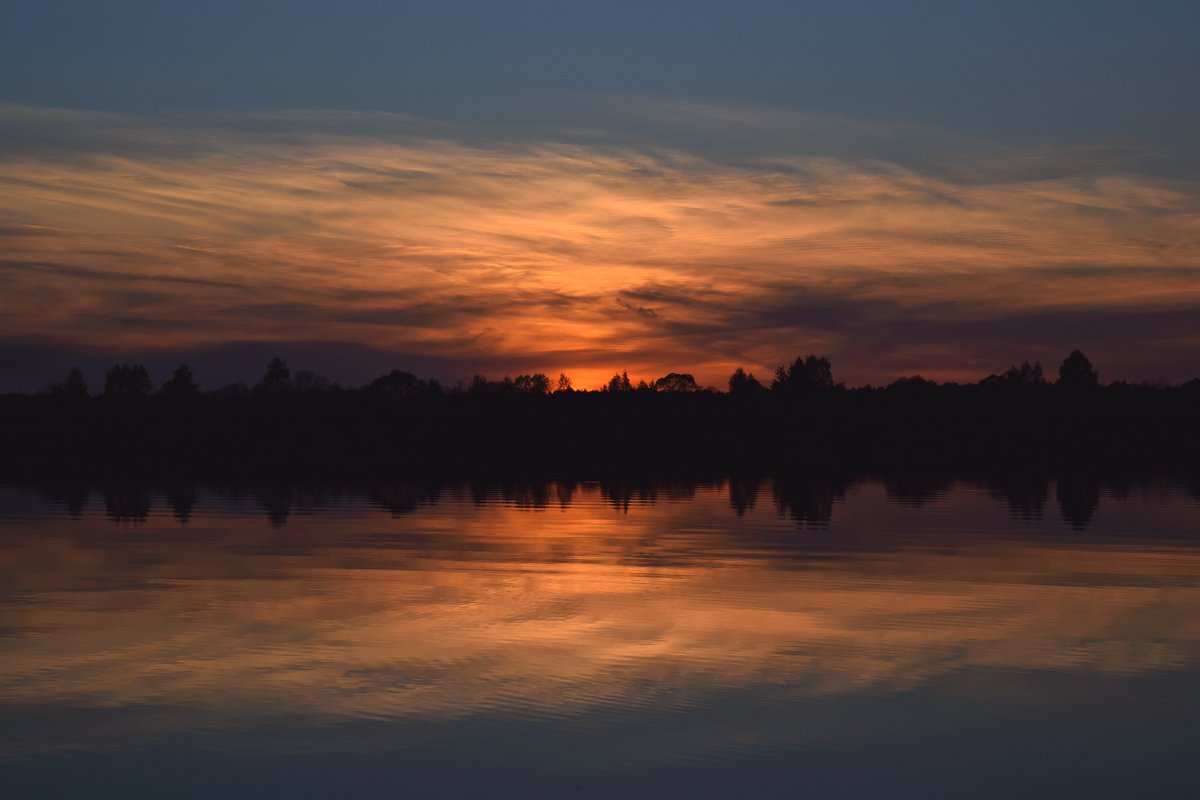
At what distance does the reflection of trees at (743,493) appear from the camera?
36.4m

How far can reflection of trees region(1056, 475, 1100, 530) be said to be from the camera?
31.7m

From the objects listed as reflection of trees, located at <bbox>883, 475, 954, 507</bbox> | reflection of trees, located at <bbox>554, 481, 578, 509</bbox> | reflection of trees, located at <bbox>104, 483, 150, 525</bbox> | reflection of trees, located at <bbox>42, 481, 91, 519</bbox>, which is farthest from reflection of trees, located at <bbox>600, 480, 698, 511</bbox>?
reflection of trees, located at <bbox>42, 481, 91, 519</bbox>

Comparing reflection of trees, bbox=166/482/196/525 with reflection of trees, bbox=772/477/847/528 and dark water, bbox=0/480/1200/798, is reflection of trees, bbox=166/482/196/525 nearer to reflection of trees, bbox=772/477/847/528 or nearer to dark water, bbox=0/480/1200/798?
dark water, bbox=0/480/1200/798

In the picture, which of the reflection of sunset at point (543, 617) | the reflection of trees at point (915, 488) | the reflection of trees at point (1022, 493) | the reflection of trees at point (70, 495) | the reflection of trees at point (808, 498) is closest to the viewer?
the reflection of sunset at point (543, 617)

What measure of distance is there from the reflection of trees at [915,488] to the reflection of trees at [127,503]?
840 inches

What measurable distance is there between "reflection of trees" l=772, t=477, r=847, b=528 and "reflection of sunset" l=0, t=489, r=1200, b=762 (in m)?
4.84

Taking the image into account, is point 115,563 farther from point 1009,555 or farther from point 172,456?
point 172,456

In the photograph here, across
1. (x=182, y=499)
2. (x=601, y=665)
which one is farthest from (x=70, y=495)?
(x=601, y=665)

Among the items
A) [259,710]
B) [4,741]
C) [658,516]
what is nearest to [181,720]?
[259,710]

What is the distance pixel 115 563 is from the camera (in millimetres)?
22734

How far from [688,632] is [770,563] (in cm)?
726

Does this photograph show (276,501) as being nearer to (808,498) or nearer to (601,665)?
(808,498)

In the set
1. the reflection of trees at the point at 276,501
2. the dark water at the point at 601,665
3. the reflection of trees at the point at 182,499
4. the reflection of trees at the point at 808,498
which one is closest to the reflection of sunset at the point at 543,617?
the dark water at the point at 601,665

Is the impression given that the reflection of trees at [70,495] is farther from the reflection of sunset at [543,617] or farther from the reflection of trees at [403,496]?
the reflection of sunset at [543,617]
